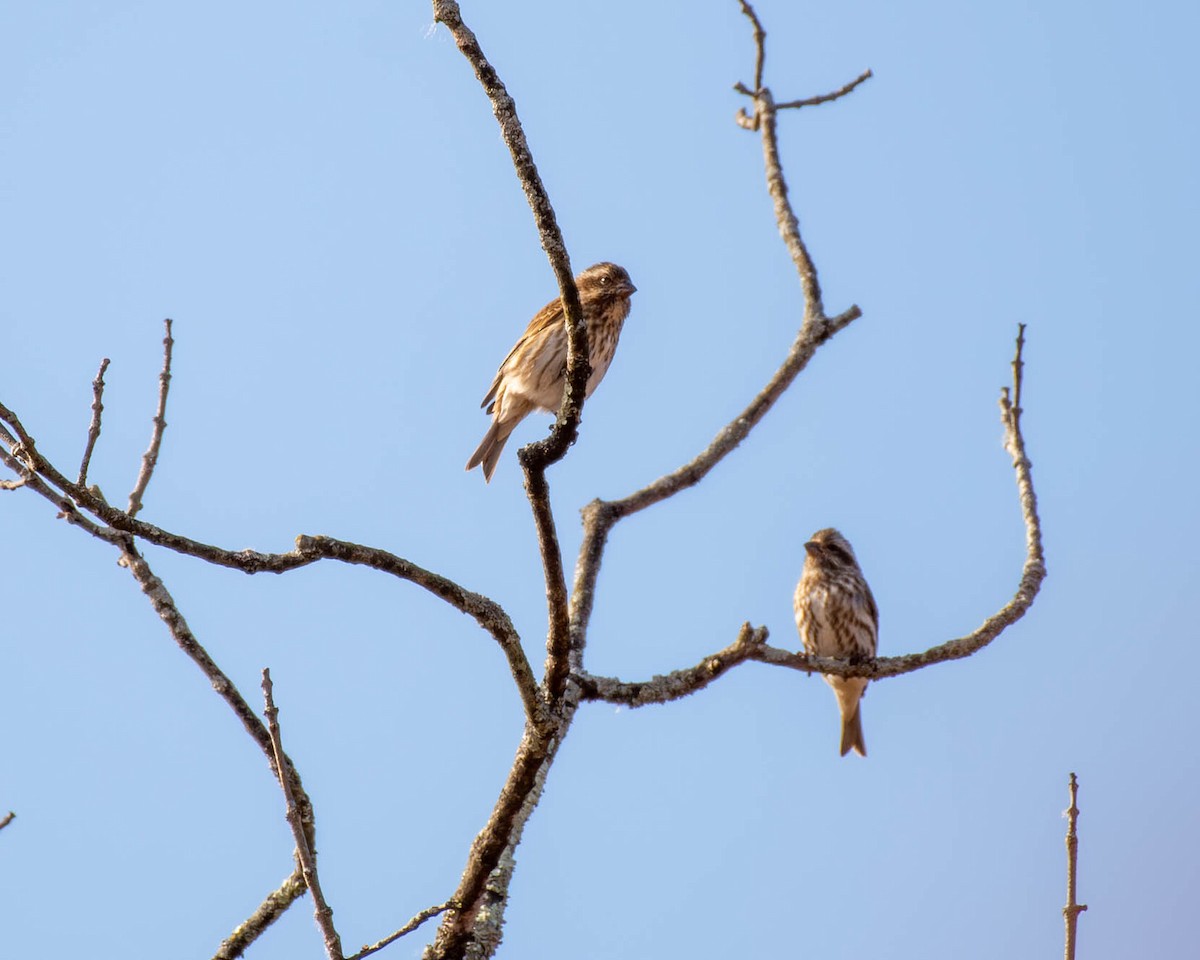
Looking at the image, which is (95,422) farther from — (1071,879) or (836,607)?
(836,607)

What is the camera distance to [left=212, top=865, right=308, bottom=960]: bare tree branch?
490 centimetres

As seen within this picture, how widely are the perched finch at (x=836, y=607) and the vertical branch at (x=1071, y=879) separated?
5.02 meters

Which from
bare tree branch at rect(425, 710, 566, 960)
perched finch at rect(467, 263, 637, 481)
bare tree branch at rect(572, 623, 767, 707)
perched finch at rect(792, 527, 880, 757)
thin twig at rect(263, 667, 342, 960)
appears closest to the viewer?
thin twig at rect(263, 667, 342, 960)

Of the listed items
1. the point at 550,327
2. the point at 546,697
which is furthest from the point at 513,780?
the point at 550,327

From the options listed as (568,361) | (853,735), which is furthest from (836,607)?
(568,361)

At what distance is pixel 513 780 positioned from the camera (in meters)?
4.60

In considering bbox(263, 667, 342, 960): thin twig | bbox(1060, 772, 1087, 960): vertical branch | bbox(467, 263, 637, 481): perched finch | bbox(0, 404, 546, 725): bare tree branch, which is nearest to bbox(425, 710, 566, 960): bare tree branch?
bbox(0, 404, 546, 725): bare tree branch

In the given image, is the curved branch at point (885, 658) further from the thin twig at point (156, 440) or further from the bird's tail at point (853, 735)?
the bird's tail at point (853, 735)

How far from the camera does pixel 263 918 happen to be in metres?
4.93

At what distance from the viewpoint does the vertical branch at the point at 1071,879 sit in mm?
3639

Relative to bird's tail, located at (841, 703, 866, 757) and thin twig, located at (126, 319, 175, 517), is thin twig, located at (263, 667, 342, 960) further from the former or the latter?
bird's tail, located at (841, 703, 866, 757)

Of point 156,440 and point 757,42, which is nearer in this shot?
point 156,440

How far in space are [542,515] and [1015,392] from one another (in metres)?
2.66

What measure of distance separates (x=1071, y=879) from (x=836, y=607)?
213 inches
